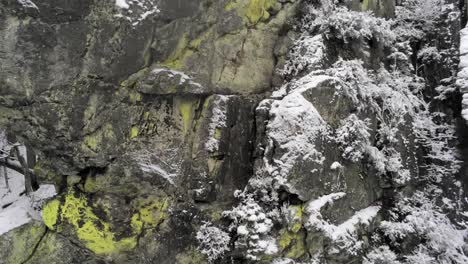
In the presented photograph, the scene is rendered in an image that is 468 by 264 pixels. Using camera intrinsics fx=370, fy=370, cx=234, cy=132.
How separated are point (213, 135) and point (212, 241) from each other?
5.40 ft

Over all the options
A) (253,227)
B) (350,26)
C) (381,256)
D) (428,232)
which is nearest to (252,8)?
(350,26)

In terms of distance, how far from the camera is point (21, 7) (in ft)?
16.5

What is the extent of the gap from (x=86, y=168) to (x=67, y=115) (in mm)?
892

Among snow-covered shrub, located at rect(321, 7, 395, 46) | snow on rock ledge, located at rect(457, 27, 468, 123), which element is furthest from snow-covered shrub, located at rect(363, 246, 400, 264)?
snow-covered shrub, located at rect(321, 7, 395, 46)

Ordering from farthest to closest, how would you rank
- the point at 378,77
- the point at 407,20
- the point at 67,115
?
the point at 407,20 < the point at 378,77 < the point at 67,115

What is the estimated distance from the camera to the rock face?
5328 millimetres

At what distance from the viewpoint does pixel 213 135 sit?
19.3 ft

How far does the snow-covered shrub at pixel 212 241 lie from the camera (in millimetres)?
5648

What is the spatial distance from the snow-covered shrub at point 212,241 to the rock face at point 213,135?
2cm

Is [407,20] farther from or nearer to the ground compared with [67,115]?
farther from the ground

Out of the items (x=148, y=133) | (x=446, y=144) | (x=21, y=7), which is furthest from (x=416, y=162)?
(x=21, y=7)

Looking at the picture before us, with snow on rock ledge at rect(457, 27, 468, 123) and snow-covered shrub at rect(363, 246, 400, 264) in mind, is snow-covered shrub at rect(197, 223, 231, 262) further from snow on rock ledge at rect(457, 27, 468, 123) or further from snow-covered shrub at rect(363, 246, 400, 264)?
snow on rock ledge at rect(457, 27, 468, 123)

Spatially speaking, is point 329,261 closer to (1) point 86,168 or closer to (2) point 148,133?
(2) point 148,133

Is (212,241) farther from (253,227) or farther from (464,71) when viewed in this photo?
(464,71)
